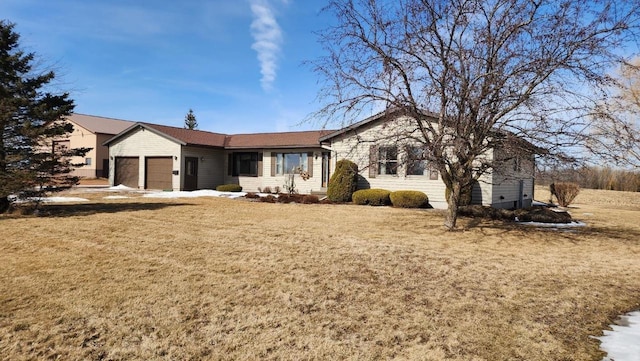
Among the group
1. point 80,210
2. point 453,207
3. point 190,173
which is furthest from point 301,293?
point 190,173

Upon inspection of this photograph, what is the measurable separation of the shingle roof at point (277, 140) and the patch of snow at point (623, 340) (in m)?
16.1

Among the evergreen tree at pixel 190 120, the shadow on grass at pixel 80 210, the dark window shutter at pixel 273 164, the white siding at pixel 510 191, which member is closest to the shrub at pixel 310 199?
the dark window shutter at pixel 273 164

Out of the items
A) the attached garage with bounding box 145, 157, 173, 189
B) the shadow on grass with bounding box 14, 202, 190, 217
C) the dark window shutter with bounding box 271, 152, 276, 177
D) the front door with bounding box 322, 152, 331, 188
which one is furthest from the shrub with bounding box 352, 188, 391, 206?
the attached garage with bounding box 145, 157, 173, 189

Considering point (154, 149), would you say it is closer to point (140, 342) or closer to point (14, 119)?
point (14, 119)

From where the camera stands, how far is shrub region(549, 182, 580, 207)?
68.8 ft

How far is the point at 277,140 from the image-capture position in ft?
74.1

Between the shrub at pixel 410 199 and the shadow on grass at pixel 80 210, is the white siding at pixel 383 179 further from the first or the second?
the shadow on grass at pixel 80 210

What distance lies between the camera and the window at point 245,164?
23000 millimetres

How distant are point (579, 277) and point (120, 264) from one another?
7.13 meters

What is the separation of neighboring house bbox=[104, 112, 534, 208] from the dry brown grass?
8.60 meters

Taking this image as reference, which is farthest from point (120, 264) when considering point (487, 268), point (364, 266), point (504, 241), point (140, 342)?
point (504, 241)

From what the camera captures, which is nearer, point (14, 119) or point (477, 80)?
point (477, 80)

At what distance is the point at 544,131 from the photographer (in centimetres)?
825

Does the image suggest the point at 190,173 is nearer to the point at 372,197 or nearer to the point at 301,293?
the point at 372,197
